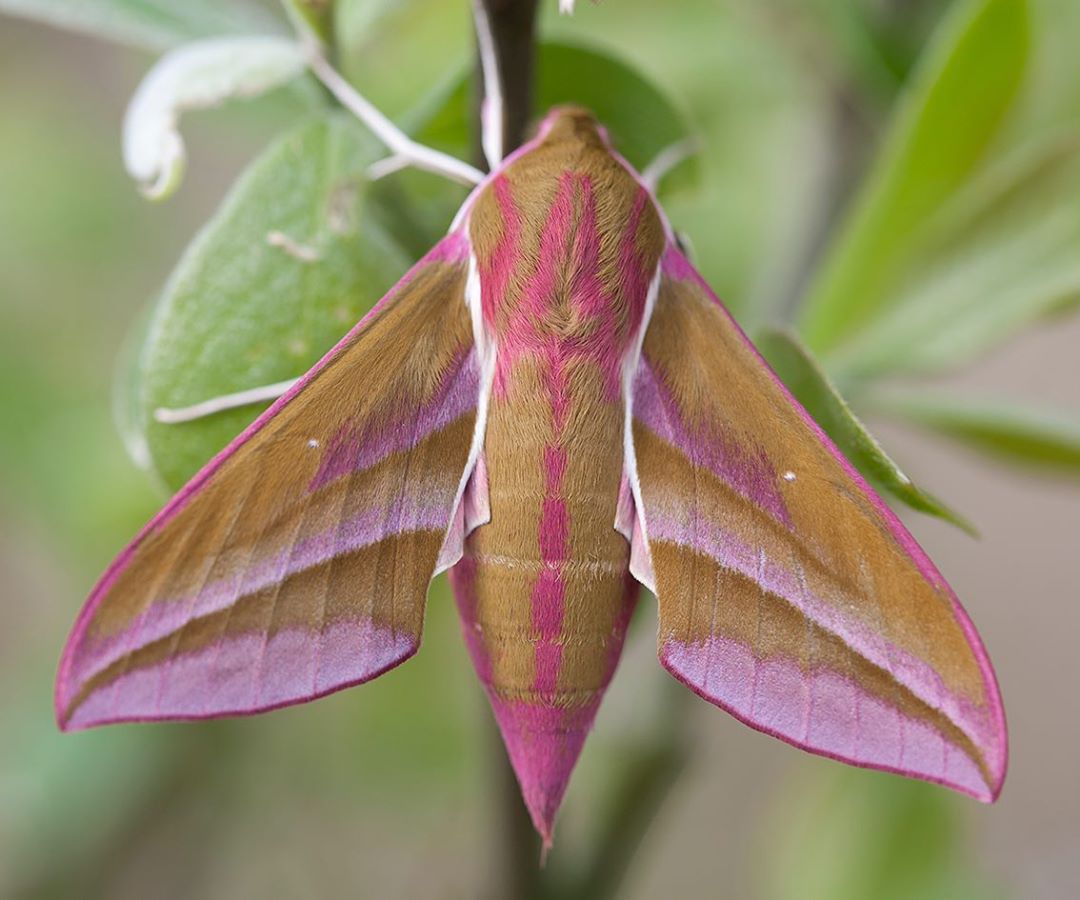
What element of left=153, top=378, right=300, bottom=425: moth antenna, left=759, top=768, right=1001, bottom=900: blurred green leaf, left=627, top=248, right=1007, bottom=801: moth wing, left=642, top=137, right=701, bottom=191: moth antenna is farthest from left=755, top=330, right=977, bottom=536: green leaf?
left=759, top=768, right=1001, bottom=900: blurred green leaf

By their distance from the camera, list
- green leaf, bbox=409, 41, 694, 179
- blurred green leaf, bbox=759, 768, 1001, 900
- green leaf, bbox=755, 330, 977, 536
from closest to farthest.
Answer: green leaf, bbox=755, 330, 977, 536
green leaf, bbox=409, 41, 694, 179
blurred green leaf, bbox=759, 768, 1001, 900

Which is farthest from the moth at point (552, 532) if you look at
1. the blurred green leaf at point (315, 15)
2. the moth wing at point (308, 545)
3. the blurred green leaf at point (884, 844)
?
the blurred green leaf at point (884, 844)

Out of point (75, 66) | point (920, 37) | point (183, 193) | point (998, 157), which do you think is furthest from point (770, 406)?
point (75, 66)

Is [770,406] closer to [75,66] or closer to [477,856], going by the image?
[477,856]

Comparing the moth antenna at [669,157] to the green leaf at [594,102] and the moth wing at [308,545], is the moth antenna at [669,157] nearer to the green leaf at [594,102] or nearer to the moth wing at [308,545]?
the green leaf at [594,102]

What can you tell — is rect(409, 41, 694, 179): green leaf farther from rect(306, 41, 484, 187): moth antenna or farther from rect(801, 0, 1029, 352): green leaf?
rect(801, 0, 1029, 352): green leaf
